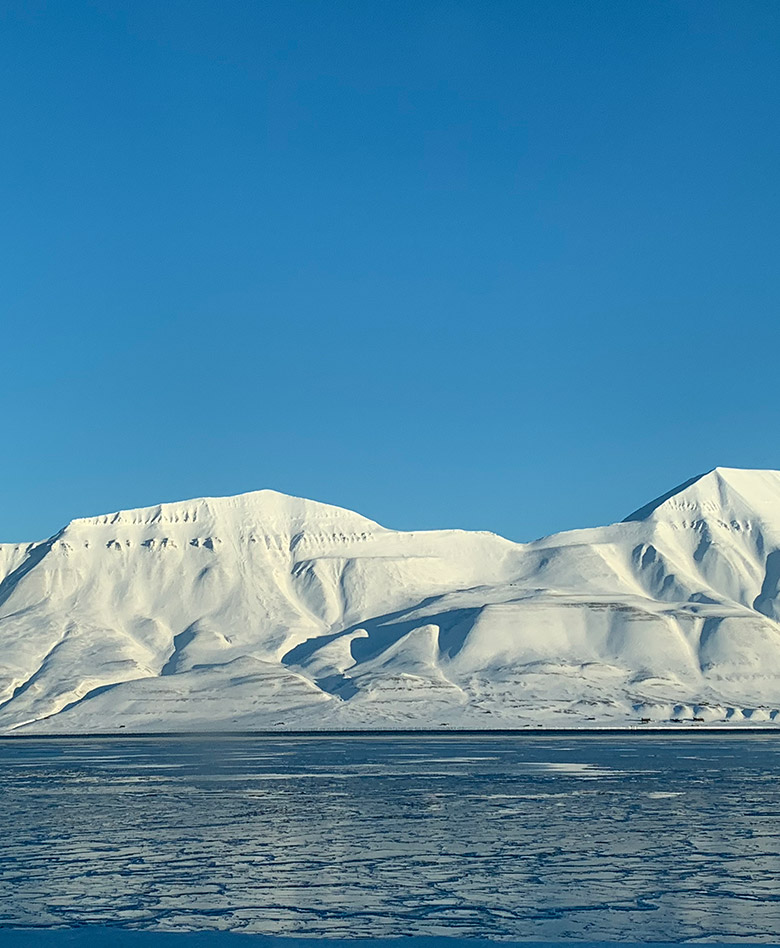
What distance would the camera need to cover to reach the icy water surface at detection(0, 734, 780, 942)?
124 feet

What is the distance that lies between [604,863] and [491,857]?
4.68 metres

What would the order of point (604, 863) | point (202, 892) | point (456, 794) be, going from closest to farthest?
1. point (202, 892)
2. point (604, 863)
3. point (456, 794)

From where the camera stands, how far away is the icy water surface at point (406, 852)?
37.7 metres

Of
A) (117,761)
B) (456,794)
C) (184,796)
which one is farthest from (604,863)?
(117,761)

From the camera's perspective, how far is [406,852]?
5181 cm

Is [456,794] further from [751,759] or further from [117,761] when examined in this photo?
[117,761]

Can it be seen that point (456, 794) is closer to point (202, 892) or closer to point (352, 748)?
point (202, 892)

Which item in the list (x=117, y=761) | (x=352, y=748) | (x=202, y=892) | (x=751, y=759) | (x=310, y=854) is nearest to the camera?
(x=202, y=892)

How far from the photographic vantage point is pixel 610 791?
7994 centimetres

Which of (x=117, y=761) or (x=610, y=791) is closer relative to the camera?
(x=610, y=791)

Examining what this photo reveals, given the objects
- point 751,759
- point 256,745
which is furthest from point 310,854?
point 256,745

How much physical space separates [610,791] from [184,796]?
27121 mm

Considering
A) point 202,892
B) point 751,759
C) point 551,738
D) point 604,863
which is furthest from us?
point 551,738

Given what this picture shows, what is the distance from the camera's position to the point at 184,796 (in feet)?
263
